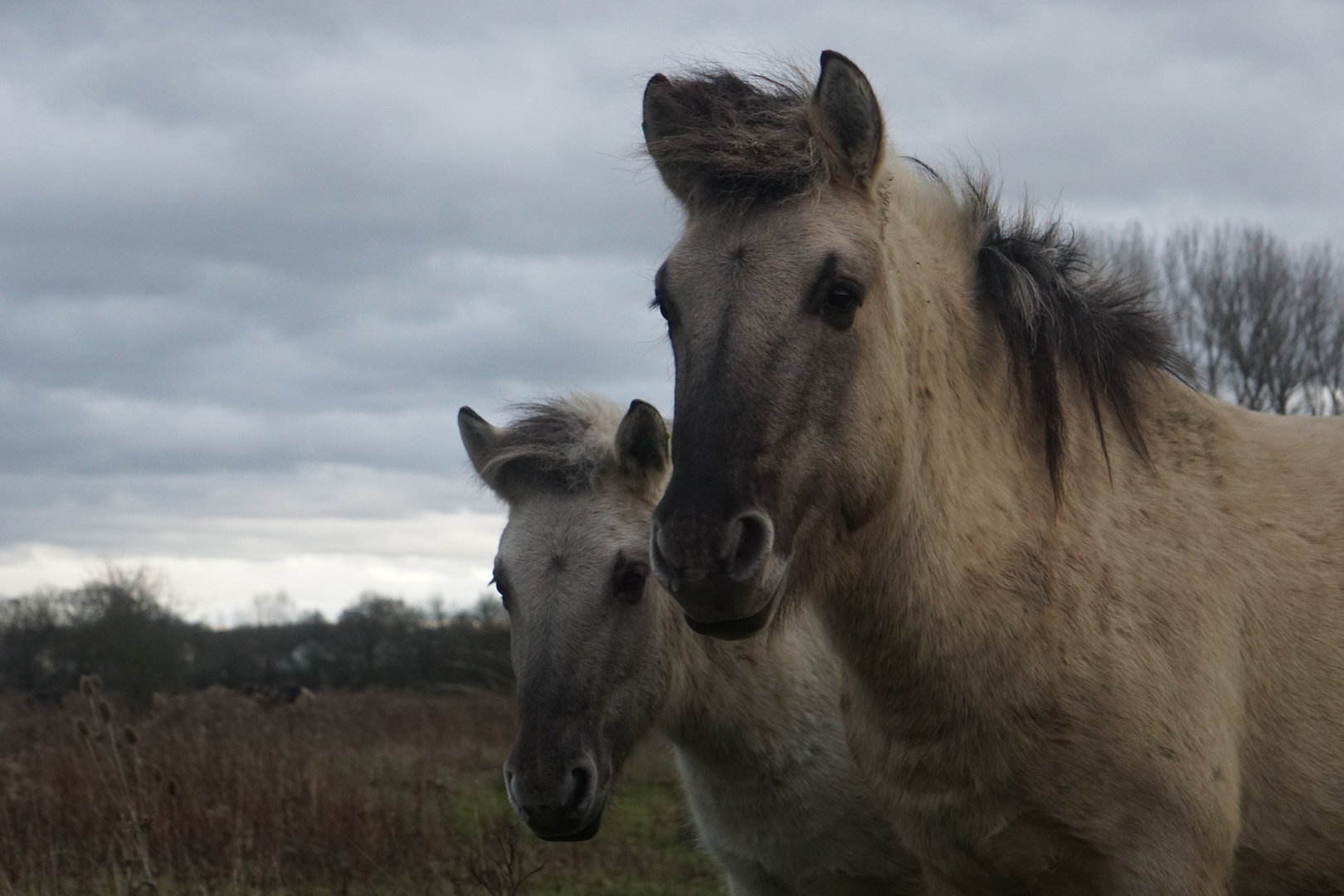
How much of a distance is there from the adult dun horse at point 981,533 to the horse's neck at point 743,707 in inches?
66.3

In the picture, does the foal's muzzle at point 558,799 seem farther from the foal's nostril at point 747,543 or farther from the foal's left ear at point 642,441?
the foal's nostril at point 747,543

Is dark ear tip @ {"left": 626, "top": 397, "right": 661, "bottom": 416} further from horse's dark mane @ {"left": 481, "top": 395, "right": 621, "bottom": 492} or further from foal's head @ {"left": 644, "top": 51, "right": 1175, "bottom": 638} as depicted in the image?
foal's head @ {"left": 644, "top": 51, "right": 1175, "bottom": 638}

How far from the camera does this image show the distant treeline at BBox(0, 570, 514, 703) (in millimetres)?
23953

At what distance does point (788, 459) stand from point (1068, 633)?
1057 mm

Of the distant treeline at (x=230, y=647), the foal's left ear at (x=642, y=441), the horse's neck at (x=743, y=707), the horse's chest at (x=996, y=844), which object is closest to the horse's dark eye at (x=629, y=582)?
the horse's neck at (x=743, y=707)

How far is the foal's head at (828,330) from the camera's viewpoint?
2.90 metres

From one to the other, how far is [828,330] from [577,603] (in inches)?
94.9

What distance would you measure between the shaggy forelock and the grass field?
11.1 ft

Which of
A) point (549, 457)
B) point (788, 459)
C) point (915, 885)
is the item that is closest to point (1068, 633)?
point (788, 459)

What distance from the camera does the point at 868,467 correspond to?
3.18 m

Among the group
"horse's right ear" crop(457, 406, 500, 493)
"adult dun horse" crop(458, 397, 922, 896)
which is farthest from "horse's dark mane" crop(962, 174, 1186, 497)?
"horse's right ear" crop(457, 406, 500, 493)

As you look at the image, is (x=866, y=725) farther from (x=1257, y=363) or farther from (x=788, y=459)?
(x=1257, y=363)

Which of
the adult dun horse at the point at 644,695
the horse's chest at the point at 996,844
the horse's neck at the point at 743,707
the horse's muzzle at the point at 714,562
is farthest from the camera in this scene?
the horse's neck at the point at 743,707

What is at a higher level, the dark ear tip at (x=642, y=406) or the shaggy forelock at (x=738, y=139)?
the shaggy forelock at (x=738, y=139)
